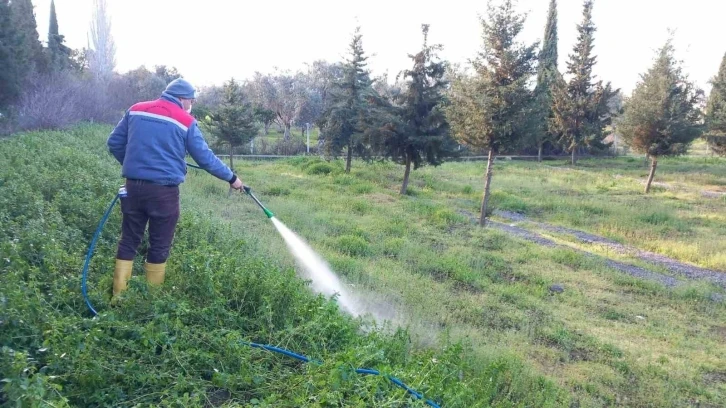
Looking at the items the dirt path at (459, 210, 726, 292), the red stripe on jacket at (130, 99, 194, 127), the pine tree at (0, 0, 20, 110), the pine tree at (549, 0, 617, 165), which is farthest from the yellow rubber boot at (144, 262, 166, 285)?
the pine tree at (549, 0, 617, 165)

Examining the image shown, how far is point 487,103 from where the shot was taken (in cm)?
1365

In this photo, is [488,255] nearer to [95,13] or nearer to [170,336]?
[170,336]

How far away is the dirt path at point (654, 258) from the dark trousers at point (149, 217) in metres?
10.1

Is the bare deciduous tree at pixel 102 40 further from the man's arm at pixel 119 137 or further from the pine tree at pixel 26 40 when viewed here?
the man's arm at pixel 119 137

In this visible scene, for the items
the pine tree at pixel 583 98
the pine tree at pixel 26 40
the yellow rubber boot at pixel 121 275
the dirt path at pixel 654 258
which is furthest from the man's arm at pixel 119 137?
the pine tree at pixel 583 98

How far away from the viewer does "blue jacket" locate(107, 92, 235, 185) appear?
167 inches

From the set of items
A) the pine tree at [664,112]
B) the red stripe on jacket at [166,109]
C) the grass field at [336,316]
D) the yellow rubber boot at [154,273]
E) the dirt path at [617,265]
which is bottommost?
the dirt path at [617,265]

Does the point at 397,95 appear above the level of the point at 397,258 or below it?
above

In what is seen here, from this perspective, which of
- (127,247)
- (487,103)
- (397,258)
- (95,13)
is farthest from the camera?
(95,13)

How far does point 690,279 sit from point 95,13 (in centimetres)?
5839

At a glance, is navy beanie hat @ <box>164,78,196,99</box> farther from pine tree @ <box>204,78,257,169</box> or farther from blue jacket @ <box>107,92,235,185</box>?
pine tree @ <box>204,78,257,169</box>

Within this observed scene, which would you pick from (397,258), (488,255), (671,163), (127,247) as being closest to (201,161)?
(127,247)

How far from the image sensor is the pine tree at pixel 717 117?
2536cm

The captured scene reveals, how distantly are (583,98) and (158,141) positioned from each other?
1344 inches
